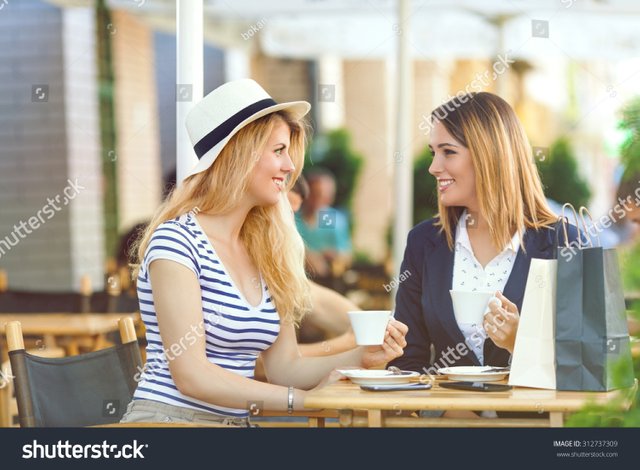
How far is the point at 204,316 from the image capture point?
2578mm

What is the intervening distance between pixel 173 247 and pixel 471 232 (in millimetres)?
987

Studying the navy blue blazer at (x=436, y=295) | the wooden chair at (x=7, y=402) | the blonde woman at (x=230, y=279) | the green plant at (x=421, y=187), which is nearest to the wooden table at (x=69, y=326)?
the wooden chair at (x=7, y=402)

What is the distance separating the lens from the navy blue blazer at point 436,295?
9.75 feet

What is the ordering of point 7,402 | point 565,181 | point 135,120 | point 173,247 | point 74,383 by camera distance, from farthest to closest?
point 565,181 → point 135,120 → point 7,402 → point 74,383 → point 173,247

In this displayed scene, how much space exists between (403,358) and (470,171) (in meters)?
0.56

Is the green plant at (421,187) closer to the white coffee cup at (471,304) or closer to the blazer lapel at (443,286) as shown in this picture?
the blazer lapel at (443,286)

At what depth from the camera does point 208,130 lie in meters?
Answer: 2.71

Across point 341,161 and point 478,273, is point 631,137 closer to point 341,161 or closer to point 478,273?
point 478,273

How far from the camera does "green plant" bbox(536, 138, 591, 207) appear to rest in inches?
378

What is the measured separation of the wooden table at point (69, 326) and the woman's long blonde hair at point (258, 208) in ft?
6.72

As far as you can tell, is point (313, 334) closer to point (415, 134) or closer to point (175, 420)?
point (175, 420)

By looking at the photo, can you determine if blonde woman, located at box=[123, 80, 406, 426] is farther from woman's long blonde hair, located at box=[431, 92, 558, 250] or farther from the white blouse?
woman's long blonde hair, located at box=[431, 92, 558, 250]

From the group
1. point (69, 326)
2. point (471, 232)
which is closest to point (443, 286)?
point (471, 232)
